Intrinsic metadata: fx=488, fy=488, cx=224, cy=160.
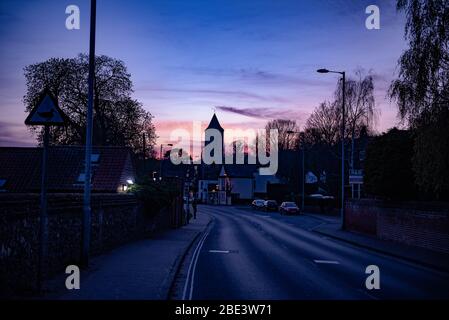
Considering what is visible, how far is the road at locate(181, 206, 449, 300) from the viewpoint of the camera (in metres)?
11.7

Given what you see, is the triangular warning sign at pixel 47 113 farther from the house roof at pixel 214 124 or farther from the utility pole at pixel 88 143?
the house roof at pixel 214 124

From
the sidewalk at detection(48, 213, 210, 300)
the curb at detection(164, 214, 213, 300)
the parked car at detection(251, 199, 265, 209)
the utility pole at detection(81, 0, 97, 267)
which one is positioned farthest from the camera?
the parked car at detection(251, 199, 265, 209)

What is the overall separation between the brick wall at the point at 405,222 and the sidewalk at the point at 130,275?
11.0 metres

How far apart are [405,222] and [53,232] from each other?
58.7ft

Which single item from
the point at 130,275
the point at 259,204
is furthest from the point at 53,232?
the point at 259,204

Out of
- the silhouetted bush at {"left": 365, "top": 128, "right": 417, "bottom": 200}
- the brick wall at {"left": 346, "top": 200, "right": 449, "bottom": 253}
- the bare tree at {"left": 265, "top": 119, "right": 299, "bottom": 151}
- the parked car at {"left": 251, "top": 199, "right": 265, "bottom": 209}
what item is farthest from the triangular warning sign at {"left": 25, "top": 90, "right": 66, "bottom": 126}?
the bare tree at {"left": 265, "top": 119, "right": 299, "bottom": 151}

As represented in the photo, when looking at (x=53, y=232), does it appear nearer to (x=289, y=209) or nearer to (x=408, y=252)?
(x=408, y=252)

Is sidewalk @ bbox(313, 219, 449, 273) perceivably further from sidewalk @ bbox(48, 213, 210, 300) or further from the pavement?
sidewalk @ bbox(48, 213, 210, 300)

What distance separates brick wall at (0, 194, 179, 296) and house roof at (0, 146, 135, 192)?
16.5m

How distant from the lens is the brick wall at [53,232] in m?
10.3

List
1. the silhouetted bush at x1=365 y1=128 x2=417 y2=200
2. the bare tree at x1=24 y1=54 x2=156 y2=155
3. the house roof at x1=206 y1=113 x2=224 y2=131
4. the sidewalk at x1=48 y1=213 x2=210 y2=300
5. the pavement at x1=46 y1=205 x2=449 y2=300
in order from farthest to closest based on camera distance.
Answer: the house roof at x1=206 y1=113 x2=224 y2=131 < the bare tree at x1=24 y1=54 x2=156 y2=155 < the silhouetted bush at x1=365 y1=128 x2=417 y2=200 < the pavement at x1=46 y1=205 x2=449 y2=300 < the sidewalk at x1=48 y1=213 x2=210 y2=300
